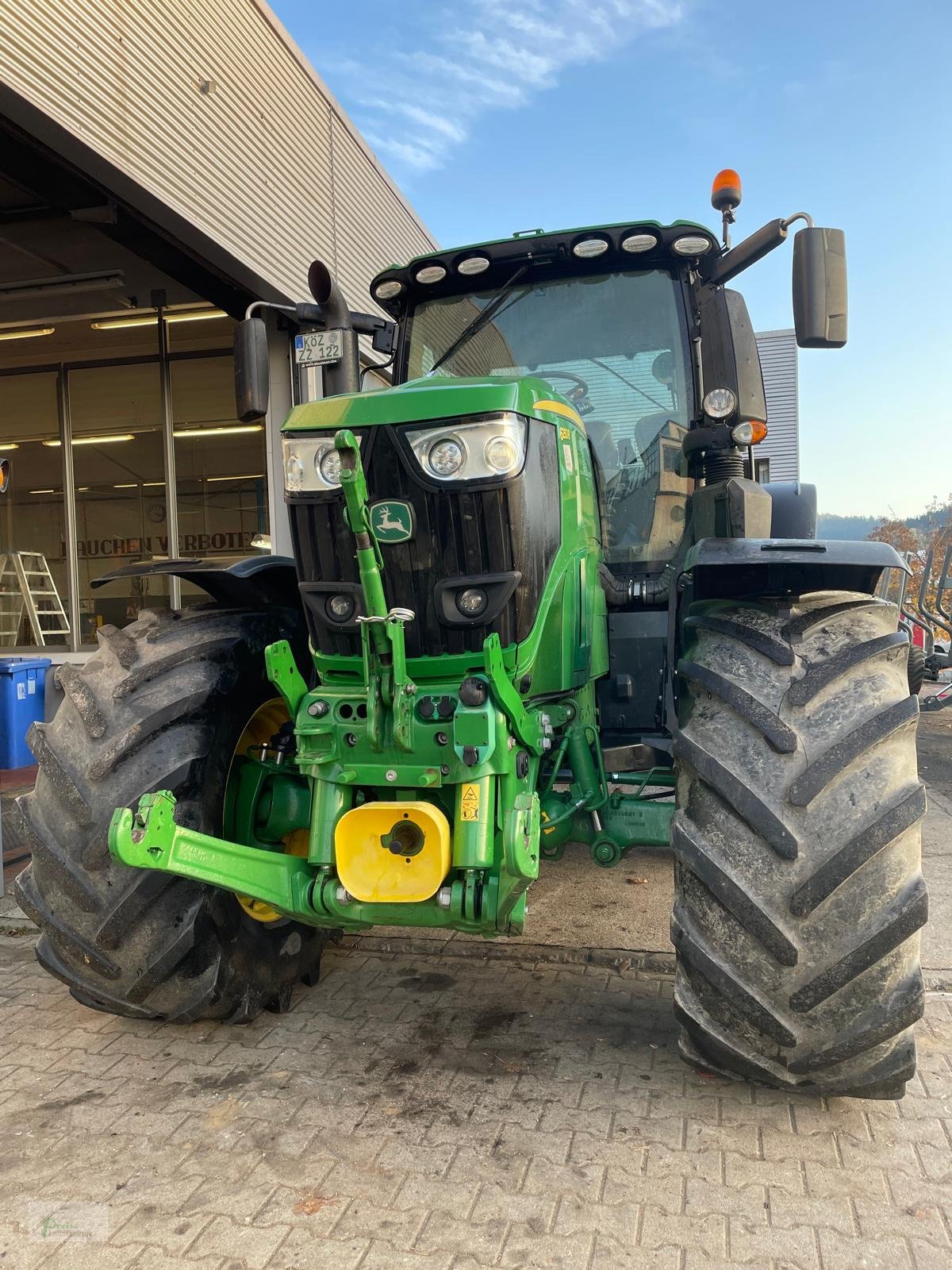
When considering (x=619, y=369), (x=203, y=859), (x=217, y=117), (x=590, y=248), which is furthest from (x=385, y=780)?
(x=217, y=117)

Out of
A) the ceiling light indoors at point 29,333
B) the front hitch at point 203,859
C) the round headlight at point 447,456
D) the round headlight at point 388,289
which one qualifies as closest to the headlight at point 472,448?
the round headlight at point 447,456

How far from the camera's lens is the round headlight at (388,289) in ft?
12.8

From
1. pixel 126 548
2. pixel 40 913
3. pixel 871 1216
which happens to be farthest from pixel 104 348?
pixel 871 1216

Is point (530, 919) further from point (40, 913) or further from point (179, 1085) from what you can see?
point (40, 913)

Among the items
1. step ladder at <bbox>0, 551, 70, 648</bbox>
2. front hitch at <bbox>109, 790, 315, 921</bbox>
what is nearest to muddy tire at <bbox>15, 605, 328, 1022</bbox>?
front hitch at <bbox>109, 790, 315, 921</bbox>

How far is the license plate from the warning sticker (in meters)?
1.76

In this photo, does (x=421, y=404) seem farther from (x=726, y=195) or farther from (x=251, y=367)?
(x=726, y=195)

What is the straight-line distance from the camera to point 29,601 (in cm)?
1022

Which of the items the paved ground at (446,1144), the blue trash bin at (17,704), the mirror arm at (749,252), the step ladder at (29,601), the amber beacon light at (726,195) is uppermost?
the amber beacon light at (726,195)

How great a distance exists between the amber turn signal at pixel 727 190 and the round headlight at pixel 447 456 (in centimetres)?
182

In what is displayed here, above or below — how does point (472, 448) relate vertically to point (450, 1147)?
above

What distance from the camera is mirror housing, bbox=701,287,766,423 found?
3.46m

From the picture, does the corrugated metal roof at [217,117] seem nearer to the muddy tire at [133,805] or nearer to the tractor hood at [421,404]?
the tractor hood at [421,404]

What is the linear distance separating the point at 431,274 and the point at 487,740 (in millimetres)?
2178
